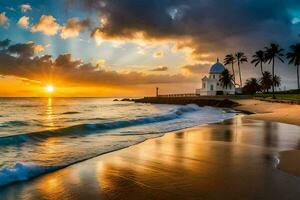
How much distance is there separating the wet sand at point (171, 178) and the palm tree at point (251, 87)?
88.5 m

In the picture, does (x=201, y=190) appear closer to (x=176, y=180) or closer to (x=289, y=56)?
(x=176, y=180)

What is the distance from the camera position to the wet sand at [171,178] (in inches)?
239

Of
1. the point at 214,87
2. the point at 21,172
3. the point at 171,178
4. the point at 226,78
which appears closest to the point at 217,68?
the point at 214,87

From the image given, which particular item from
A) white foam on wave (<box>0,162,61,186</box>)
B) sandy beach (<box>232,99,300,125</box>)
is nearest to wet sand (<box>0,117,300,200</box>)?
white foam on wave (<box>0,162,61,186</box>)

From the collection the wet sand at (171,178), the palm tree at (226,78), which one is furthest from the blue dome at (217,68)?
the wet sand at (171,178)

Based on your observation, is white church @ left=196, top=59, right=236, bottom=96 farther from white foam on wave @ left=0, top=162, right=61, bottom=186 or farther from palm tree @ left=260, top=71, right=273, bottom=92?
white foam on wave @ left=0, top=162, right=61, bottom=186

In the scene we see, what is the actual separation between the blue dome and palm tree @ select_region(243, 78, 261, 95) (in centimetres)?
925

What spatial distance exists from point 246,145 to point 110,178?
22.5 ft

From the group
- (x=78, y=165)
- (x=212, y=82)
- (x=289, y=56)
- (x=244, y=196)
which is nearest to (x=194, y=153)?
(x=78, y=165)

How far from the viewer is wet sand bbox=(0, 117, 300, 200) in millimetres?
6078

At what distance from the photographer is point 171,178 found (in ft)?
24.0

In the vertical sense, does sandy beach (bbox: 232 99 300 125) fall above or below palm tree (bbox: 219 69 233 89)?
below

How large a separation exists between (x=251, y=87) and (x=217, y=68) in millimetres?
12562

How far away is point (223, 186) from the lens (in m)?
6.54
